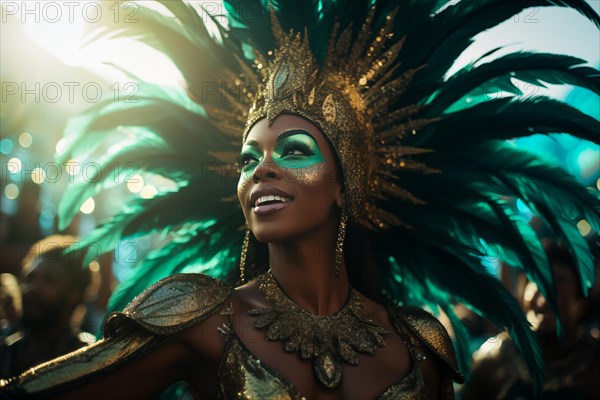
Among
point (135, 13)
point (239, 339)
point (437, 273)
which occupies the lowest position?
point (437, 273)

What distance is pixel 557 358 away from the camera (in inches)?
172

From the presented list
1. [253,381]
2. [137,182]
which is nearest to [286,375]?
[253,381]

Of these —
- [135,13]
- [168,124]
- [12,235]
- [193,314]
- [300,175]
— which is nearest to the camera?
[193,314]

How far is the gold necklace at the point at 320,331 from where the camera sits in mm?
2357

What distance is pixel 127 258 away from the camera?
124 inches

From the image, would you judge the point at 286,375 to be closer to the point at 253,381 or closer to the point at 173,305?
the point at 253,381

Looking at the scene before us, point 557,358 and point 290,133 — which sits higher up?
point 290,133

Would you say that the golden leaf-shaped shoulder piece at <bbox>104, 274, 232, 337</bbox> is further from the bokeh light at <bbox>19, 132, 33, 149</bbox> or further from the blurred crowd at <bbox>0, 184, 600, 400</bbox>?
the bokeh light at <bbox>19, 132, 33, 149</bbox>

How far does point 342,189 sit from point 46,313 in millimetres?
2639

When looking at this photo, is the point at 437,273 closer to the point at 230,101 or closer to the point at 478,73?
the point at 478,73

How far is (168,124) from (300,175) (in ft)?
3.15

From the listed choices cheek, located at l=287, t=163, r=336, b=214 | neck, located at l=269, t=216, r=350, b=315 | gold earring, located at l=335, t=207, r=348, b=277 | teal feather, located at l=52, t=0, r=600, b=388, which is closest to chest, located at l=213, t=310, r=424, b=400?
neck, located at l=269, t=216, r=350, b=315

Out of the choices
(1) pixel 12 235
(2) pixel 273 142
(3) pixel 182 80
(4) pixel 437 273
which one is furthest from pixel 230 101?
(1) pixel 12 235

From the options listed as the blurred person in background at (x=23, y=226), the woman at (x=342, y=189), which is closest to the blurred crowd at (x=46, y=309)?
the blurred person in background at (x=23, y=226)
